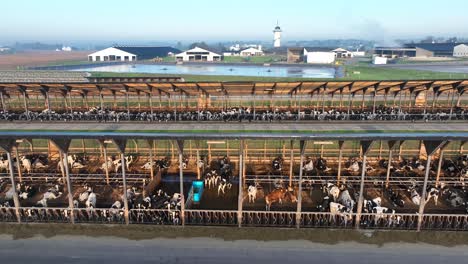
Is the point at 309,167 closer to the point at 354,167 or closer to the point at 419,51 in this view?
the point at 354,167

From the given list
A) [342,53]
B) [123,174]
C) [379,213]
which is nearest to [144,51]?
[342,53]

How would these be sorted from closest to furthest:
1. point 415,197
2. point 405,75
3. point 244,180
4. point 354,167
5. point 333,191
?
point 415,197 < point 333,191 < point 244,180 < point 354,167 < point 405,75

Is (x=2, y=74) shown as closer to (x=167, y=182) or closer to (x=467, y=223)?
(x=167, y=182)

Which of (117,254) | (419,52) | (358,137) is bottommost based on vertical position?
(117,254)

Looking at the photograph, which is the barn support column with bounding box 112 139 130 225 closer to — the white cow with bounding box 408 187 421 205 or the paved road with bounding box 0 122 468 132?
the paved road with bounding box 0 122 468 132

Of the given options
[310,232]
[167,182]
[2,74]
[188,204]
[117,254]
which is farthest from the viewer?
[2,74]

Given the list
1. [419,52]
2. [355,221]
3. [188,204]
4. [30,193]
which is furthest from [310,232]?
[419,52]

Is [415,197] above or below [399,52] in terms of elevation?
below
